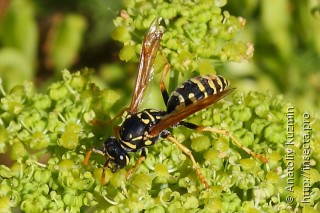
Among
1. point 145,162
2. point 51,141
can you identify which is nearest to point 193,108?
point 145,162

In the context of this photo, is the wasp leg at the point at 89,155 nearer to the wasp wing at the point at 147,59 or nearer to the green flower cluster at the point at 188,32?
the wasp wing at the point at 147,59

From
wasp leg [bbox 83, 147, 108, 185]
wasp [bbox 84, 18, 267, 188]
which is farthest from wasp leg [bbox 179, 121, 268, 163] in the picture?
wasp leg [bbox 83, 147, 108, 185]

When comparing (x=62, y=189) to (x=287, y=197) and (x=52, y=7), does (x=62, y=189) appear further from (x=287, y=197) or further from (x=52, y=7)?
(x=52, y=7)

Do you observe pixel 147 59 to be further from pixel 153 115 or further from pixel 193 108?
pixel 193 108

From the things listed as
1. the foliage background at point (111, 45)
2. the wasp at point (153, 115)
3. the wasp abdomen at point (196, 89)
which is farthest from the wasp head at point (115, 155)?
the foliage background at point (111, 45)

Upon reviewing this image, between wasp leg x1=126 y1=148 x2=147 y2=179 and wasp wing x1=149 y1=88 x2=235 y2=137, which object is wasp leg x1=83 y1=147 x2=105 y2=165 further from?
wasp wing x1=149 y1=88 x2=235 y2=137

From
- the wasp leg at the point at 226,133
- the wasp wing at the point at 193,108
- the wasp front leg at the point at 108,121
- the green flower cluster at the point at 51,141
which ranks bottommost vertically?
the green flower cluster at the point at 51,141
